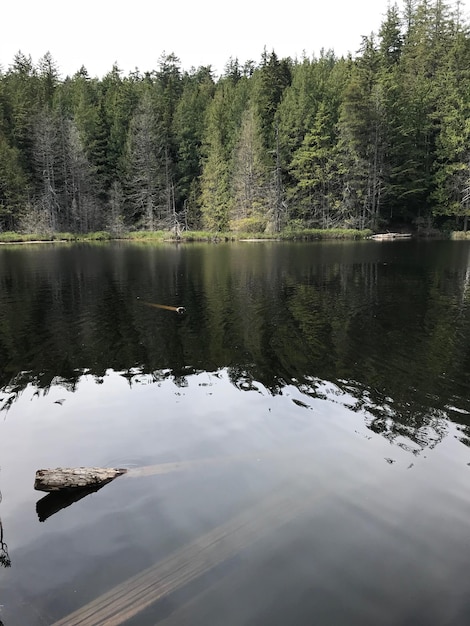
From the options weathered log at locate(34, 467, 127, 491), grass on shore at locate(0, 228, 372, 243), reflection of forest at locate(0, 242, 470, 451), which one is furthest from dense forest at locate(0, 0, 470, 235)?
weathered log at locate(34, 467, 127, 491)

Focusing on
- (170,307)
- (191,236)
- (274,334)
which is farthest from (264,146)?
(274,334)

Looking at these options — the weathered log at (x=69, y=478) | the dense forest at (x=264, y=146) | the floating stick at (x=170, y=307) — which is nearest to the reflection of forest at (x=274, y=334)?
the floating stick at (x=170, y=307)

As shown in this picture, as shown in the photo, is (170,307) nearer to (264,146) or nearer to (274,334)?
(274,334)

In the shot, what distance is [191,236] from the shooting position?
6569 cm

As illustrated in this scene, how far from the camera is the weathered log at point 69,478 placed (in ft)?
20.2

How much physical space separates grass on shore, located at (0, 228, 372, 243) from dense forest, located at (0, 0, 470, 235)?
2510 millimetres

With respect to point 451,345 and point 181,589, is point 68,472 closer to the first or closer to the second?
point 181,589

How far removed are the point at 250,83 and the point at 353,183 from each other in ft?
93.4

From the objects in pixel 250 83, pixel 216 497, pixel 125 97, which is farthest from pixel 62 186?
pixel 216 497

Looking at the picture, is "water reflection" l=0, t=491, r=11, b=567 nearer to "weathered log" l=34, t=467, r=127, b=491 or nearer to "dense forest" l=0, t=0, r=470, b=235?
"weathered log" l=34, t=467, r=127, b=491

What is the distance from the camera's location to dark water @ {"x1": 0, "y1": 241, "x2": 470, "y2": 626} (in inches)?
182

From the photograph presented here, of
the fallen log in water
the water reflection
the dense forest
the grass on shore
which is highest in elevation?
the dense forest

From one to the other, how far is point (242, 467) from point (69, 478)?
246 cm

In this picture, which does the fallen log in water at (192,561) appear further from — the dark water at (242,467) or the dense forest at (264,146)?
the dense forest at (264,146)
